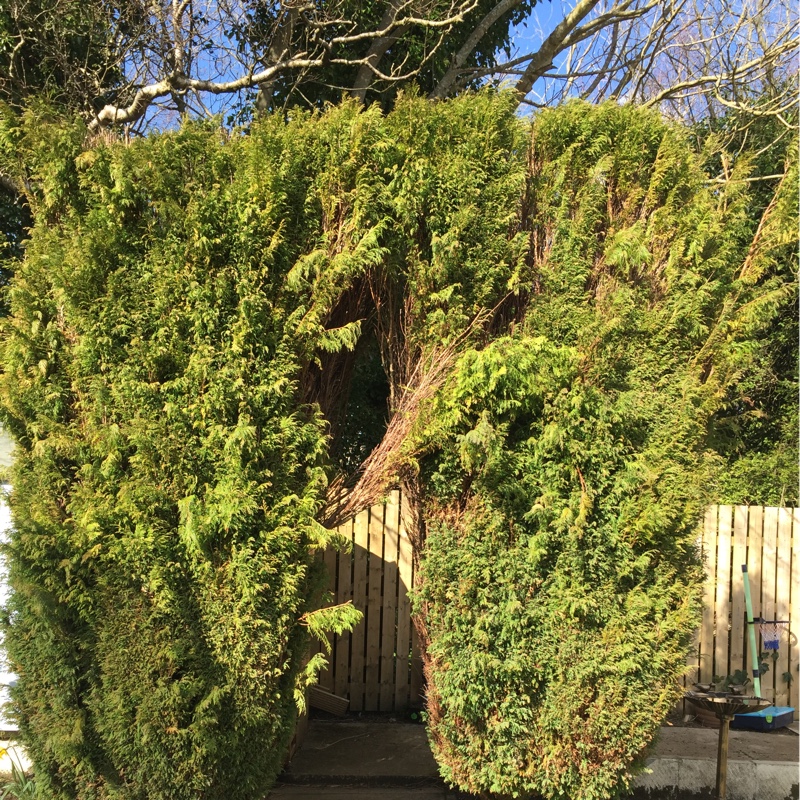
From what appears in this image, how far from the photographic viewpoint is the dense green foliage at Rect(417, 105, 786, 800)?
11.6 ft

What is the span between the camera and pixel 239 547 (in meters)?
3.37

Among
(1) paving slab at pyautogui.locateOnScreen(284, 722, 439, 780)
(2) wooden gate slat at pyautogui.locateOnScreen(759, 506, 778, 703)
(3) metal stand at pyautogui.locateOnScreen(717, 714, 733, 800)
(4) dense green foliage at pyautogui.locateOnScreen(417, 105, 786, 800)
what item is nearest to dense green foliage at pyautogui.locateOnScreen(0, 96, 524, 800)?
(4) dense green foliage at pyautogui.locateOnScreen(417, 105, 786, 800)

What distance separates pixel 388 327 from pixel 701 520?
2053 mm

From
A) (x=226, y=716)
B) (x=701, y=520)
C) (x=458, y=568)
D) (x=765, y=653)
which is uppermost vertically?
(x=701, y=520)

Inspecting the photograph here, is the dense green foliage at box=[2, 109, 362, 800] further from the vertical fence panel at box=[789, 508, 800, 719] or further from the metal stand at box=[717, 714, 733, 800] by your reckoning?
the vertical fence panel at box=[789, 508, 800, 719]

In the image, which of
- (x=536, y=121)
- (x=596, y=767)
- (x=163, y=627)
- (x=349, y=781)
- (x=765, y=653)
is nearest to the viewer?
(x=163, y=627)

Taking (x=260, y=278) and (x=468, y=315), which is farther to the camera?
(x=468, y=315)

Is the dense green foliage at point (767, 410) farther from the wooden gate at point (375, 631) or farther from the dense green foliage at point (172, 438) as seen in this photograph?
the dense green foliage at point (172, 438)

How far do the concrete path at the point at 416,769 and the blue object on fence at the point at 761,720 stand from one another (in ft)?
1.39

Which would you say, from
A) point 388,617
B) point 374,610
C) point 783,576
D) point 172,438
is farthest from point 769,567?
point 172,438

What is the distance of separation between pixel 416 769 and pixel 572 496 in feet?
8.60

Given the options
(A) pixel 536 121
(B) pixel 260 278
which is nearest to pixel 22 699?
(B) pixel 260 278

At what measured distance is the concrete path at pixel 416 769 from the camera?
4.64 m

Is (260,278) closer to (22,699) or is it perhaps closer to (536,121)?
(536,121)
